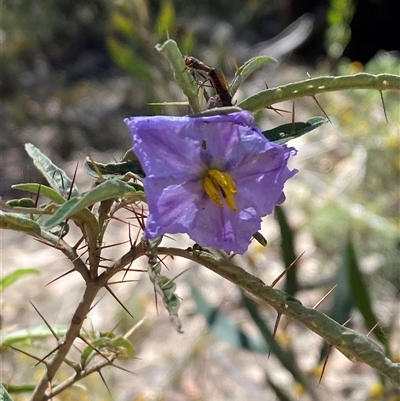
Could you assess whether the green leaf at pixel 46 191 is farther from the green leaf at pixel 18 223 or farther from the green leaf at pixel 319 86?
the green leaf at pixel 319 86

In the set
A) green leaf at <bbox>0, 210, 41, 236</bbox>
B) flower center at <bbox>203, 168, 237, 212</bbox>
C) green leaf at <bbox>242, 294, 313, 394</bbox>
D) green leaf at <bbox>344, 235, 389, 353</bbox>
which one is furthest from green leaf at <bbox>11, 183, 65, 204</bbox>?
green leaf at <bbox>344, 235, 389, 353</bbox>

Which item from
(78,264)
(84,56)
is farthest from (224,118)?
(84,56)

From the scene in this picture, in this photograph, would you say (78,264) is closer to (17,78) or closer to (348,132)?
(348,132)

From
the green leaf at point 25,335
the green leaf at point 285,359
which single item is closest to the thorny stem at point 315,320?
the green leaf at point 25,335

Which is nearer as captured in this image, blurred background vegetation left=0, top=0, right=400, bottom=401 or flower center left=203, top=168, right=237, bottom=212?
flower center left=203, top=168, right=237, bottom=212

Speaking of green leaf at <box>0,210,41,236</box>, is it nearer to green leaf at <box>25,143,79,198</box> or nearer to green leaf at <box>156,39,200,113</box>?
green leaf at <box>25,143,79,198</box>

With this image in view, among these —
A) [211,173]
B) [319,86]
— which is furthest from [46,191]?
[319,86]

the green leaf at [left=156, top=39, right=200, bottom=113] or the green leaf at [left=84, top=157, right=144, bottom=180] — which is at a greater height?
the green leaf at [left=156, top=39, right=200, bottom=113]
